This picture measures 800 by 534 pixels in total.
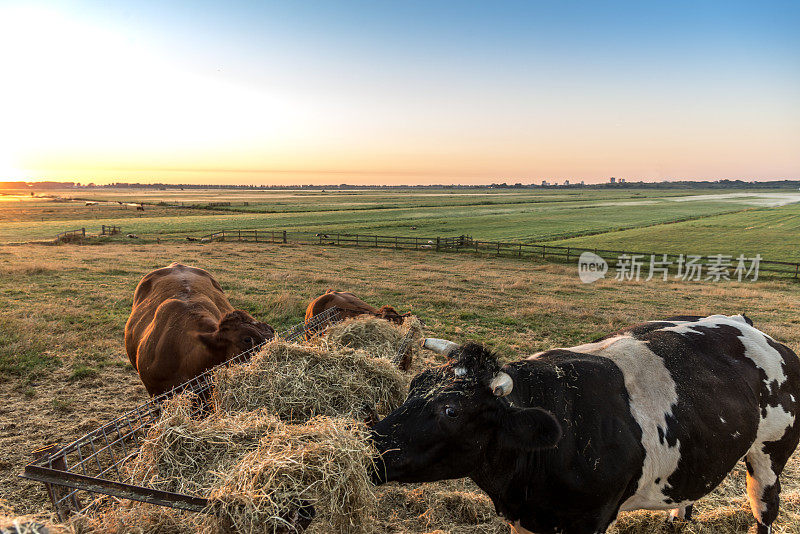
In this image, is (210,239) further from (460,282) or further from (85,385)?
(85,385)

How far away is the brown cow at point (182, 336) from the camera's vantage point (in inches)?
223

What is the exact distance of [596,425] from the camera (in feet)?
10.5

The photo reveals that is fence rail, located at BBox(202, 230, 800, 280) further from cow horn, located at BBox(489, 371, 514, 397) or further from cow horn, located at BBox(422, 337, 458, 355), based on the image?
cow horn, located at BBox(489, 371, 514, 397)

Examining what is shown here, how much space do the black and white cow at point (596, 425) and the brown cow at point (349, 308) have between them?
445 cm

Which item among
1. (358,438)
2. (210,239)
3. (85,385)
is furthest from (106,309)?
(210,239)

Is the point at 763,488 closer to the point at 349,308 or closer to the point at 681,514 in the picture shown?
the point at 681,514

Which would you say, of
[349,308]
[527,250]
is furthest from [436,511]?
[527,250]

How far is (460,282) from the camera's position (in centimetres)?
1975

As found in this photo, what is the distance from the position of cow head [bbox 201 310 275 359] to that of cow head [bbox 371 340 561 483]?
3.20 metres

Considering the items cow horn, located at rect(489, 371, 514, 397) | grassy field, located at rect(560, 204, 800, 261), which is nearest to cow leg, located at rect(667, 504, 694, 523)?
cow horn, located at rect(489, 371, 514, 397)

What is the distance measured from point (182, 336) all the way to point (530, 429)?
5074mm

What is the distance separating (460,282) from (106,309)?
13730 mm

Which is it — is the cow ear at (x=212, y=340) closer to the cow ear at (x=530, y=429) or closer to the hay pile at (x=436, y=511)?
the hay pile at (x=436, y=511)

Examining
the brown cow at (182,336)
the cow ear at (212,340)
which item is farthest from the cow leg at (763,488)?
the cow ear at (212,340)
